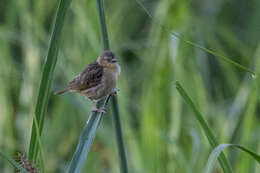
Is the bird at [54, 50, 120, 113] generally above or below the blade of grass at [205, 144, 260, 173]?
above

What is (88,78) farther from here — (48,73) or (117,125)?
(48,73)

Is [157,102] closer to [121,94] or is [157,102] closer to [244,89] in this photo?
[121,94]

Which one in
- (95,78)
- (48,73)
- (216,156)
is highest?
(48,73)

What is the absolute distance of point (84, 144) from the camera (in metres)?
1.70

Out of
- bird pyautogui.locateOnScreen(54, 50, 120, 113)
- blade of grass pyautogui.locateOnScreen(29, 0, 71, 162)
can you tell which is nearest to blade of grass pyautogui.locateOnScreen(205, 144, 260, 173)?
blade of grass pyautogui.locateOnScreen(29, 0, 71, 162)

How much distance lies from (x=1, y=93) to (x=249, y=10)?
3.01 meters

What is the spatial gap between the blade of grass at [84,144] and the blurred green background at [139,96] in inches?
29.8

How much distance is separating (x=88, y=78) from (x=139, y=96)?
146 centimetres

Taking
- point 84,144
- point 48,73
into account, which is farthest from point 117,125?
point 48,73

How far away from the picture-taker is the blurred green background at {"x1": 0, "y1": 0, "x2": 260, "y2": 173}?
123 inches

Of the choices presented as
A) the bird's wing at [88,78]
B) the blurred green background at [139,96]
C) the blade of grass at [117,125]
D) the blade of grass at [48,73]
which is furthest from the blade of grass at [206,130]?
the bird's wing at [88,78]

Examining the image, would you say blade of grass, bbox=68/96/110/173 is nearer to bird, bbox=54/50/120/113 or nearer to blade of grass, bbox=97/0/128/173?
blade of grass, bbox=97/0/128/173

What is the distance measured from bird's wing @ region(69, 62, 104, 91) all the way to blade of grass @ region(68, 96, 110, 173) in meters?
1.31

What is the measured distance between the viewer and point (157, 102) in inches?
125
